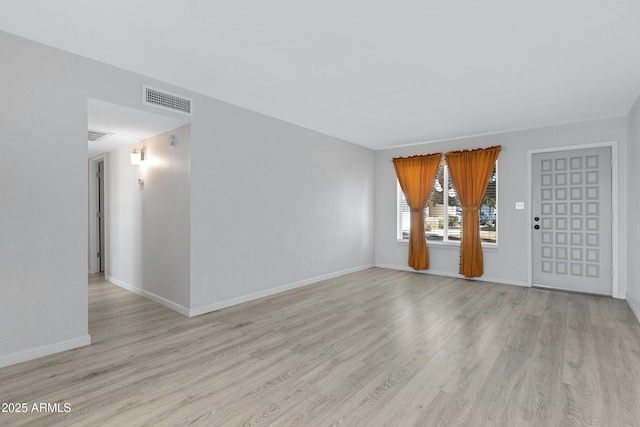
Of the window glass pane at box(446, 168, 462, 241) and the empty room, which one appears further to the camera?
the window glass pane at box(446, 168, 462, 241)

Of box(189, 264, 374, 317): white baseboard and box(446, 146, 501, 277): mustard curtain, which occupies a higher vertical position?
box(446, 146, 501, 277): mustard curtain

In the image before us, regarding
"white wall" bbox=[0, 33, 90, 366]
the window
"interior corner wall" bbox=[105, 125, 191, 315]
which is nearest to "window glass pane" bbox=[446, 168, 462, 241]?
the window

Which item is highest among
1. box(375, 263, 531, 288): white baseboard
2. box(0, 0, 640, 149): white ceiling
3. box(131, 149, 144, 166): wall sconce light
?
box(0, 0, 640, 149): white ceiling

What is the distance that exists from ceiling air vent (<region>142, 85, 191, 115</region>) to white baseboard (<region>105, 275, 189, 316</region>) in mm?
2335

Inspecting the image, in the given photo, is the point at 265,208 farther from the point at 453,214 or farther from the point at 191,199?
the point at 453,214

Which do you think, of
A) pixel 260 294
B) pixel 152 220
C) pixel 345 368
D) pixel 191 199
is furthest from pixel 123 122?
pixel 345 368

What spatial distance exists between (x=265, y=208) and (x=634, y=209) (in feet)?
15.8

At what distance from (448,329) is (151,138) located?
14.7 feet

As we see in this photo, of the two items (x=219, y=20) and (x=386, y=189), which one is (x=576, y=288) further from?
(x=219, y=20)

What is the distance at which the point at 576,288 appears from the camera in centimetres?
496

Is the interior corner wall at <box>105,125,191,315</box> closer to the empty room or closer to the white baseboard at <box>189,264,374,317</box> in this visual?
the empty room

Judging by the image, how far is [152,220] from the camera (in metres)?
4.37

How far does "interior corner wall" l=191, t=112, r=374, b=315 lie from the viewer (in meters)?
3.87

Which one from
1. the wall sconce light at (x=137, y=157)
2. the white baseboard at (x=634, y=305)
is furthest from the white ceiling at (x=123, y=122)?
the white baseboard at (x=634, y=305)
